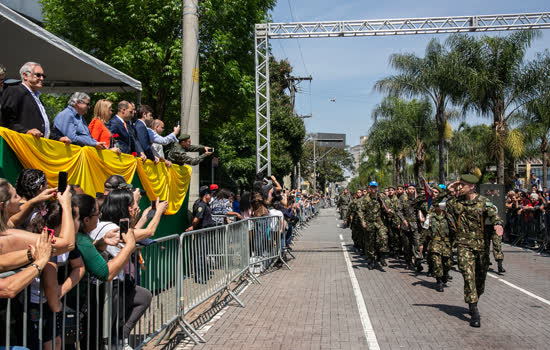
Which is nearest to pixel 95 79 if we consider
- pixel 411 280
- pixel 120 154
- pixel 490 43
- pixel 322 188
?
pixel 120 154

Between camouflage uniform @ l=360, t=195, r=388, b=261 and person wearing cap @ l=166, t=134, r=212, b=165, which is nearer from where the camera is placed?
person wearing cap @ l=166, t=134, r=212, b=165

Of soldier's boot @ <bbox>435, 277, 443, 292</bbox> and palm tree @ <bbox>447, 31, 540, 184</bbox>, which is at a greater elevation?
palm tree @ <bbox>447, 31, 540, 184</bbox>

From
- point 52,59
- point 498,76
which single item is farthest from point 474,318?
point 498,76

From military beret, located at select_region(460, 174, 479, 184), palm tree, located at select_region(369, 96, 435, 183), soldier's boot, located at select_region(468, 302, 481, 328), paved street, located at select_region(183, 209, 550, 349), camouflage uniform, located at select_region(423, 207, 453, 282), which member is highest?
palm tree, located at select_region(369, 96, 435, 183)

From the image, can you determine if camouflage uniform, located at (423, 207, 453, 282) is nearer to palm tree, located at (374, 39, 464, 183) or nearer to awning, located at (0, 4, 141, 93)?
awning, located at (0, 4, 141, 93)

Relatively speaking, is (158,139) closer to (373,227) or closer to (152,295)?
(152,295)

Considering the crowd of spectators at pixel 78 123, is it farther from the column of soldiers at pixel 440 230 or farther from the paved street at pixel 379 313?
the column of soldiers at pixel 440 230

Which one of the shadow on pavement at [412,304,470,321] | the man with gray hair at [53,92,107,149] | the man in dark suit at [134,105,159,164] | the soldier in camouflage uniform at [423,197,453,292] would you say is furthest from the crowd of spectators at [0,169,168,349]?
the soldier in camouflage uniform at [423,197,453,292]

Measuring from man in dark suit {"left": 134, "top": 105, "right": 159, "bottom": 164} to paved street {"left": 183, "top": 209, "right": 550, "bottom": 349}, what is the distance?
2.93 m

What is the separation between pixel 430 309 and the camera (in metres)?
7.08

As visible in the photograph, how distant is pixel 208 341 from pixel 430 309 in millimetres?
3417

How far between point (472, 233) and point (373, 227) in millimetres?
4566

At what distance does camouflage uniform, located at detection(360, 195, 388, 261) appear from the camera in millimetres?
11070

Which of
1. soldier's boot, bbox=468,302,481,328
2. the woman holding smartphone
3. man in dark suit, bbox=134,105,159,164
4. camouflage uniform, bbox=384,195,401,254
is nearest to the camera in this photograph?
the woman holding smartphone
